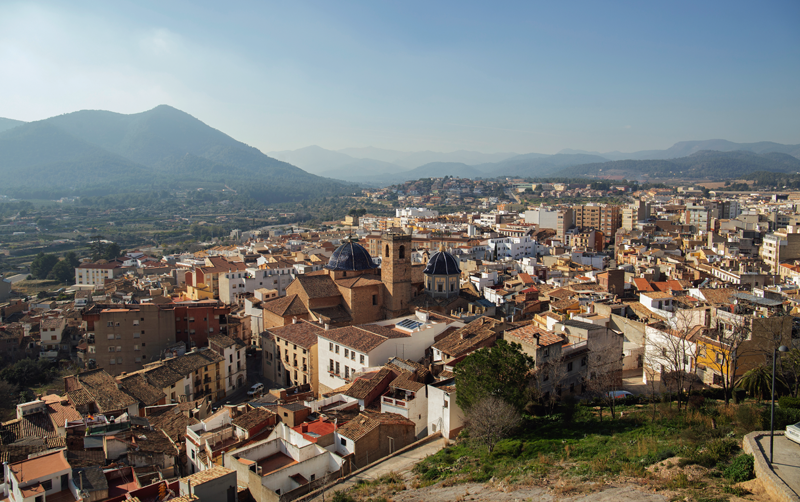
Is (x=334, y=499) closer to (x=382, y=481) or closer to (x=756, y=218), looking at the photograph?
(x=382, y=481)

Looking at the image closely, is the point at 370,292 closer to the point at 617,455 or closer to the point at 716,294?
the point at 716,294

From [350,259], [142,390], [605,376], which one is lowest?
[142,390]

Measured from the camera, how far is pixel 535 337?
63.8 feet

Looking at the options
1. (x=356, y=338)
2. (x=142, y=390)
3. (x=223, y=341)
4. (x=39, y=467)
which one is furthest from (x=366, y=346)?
(x=39, y=467)

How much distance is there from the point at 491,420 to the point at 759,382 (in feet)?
28.3

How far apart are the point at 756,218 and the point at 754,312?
62.5 m

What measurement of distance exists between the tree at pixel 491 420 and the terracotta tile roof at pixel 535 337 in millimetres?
3483

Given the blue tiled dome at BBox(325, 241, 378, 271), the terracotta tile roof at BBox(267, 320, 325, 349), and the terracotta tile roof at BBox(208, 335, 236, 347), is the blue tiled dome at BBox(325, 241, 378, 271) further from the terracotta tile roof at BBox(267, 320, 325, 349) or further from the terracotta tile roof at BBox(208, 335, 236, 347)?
the terracotta tile roof at BBox(208, 335, 236, 347)

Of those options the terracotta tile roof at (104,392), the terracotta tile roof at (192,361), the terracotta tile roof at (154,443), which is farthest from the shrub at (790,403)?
the terracotta tile roof at (192,361)

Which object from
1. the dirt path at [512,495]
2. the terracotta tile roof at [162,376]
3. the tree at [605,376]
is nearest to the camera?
the dirt path at [512,495]

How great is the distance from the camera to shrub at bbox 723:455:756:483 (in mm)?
11289

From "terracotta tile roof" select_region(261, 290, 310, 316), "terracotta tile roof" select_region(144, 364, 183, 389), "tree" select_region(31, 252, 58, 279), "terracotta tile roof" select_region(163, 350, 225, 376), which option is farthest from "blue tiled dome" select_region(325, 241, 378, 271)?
"tree" select_region(31, 252, 58, 279)

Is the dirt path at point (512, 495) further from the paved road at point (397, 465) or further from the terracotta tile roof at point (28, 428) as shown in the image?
the terracotta tile roof at point (28, 428)

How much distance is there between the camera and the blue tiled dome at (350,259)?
115 ft
